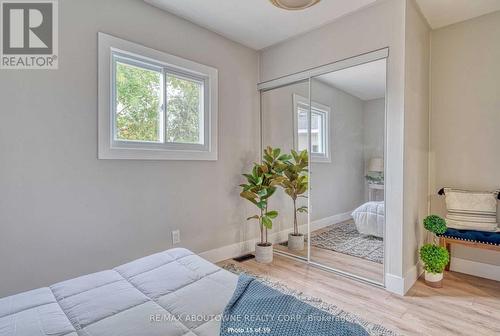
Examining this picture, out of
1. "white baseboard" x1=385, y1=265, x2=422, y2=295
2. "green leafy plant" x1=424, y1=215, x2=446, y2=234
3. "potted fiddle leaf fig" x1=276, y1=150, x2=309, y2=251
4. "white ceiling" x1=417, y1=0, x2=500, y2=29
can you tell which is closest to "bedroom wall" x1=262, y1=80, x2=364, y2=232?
"potted fiddle leaf fig" x1=276, y1=150, x2=309, y2=251

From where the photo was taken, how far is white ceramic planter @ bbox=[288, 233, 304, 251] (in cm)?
342

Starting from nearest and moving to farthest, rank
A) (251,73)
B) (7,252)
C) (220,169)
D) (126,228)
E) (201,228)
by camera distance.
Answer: (7,252)
(126,228)
(201,228)
(220,169)
(251,73)

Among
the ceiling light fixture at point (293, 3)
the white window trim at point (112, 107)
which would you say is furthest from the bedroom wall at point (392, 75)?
the white window trim at point (112, 107)

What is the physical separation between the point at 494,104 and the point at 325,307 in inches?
102

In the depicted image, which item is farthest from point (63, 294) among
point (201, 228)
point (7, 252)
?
point (201, 228)

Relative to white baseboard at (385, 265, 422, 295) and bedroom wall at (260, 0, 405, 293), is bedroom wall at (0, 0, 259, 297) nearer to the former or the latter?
bedroom wall at (260, 0, 405, 293)

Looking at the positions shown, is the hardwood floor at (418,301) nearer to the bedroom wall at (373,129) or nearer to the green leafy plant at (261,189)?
the green leafy plant at (261,189)

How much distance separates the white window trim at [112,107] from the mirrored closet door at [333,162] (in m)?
0.85

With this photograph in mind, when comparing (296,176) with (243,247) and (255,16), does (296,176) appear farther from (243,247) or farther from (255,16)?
(255,16)

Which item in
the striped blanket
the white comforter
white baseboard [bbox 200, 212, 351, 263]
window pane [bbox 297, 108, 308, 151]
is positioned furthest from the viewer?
window pane [bbox 297, 108, 308, 151]

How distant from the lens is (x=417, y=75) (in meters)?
2.65

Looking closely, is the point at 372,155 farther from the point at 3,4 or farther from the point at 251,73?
the point at 3,4

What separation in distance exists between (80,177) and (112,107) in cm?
65

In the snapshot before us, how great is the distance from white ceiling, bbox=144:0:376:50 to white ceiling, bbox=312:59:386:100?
56 centimetres
